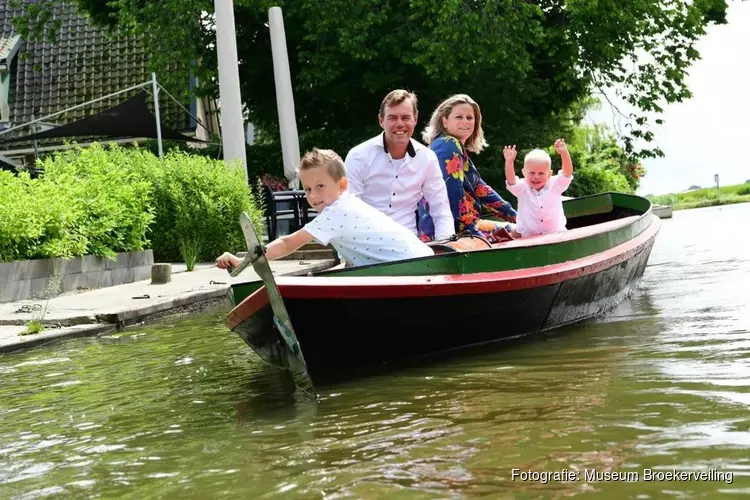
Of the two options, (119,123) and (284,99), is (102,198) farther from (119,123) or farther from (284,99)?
(119,123)

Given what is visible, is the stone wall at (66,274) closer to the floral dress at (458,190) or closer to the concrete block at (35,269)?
the concrete block at (35,269)

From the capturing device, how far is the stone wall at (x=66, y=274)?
35.0 feet

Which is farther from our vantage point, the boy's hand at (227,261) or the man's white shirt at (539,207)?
the man's white shirt at (539,207)

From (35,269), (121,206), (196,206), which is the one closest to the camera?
(35,269)

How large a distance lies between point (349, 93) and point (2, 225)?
1457 centimetres

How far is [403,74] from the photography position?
24.3 meters

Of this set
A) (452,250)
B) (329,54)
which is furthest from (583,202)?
(329,54)

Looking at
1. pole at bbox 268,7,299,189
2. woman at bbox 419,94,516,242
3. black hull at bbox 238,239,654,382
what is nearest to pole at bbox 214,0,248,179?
pole at bbox 268,7,299,189

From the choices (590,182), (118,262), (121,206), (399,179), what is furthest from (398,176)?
(590,182)

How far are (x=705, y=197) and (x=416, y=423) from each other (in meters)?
44.6

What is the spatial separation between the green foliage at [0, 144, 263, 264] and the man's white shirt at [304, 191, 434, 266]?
19.4 ft

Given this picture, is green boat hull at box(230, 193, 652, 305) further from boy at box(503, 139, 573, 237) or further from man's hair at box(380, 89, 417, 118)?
man's hair at box(380, 89, 417, 118)

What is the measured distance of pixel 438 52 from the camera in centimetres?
2170

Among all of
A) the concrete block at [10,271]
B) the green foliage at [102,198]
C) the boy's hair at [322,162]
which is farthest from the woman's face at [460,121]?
the green foliage at [102,198]
